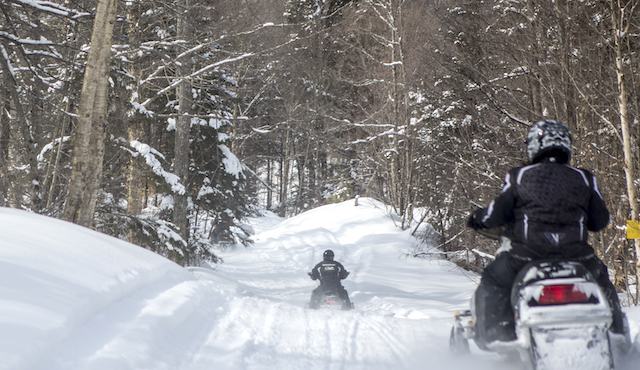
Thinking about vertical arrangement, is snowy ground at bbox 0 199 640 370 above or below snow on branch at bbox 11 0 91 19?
below

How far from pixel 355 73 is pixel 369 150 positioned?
4.24 m

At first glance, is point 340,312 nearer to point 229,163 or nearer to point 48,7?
point 48,7

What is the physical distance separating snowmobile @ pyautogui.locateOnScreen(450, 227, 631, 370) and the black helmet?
66 cm

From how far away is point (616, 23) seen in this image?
589 centimetres

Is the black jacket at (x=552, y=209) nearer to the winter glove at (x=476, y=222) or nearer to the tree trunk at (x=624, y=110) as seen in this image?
the winter glove at (x=476, y=222)

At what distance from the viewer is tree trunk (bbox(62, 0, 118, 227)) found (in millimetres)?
7215

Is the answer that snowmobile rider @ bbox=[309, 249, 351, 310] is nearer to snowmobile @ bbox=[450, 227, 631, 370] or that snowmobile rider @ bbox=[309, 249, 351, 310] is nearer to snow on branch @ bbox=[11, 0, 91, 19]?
snow on branch @ bbox=[11, 0, 91, 19]

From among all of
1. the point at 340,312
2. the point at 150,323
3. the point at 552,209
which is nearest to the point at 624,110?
the point at 552,209

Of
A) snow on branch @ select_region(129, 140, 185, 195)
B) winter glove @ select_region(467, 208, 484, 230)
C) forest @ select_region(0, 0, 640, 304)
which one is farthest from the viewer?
snow on branch @ select_region(129, 140, 185, 195)

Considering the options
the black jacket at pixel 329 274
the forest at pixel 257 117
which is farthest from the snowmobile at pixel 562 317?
the black jacket at pixel 329 274

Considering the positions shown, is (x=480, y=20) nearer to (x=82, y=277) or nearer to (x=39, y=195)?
(x=82, y=277)

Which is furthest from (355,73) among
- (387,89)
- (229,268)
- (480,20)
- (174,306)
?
(174,306)

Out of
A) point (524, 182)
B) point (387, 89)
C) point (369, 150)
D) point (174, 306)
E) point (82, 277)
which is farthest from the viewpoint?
point (369, 150)

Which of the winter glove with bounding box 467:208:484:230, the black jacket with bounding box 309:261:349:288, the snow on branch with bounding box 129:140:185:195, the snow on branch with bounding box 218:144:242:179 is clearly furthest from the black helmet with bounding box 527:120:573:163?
the snow on branch with bounding box 218:144:242:179
